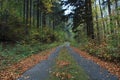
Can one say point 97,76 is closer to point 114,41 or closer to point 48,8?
point 114,41

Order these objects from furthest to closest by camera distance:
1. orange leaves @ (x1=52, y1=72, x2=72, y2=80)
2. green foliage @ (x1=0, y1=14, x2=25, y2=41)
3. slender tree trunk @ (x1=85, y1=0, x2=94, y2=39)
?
1. slender tree trunk @ (x1=85, y1=0, x2=94, y2=39)
2. green foliage @ (x1=0, y1=14, x2=25, y2=41)
3. orange leaves @ (x1=52, y1=72, x2=72, y2=80)

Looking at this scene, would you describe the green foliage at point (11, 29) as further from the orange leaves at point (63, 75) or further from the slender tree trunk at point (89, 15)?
the orange leaves at point (63, 75)

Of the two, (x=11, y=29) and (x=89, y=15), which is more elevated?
(x=89, y=15)

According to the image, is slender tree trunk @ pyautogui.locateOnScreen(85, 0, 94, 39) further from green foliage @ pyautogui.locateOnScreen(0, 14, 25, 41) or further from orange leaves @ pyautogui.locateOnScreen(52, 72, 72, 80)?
orange leaves @ pyautogui.locateOnScreen(52, 72, 72, 80)

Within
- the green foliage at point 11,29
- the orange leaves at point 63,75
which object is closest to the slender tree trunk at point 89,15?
the green foliage at point 11,29

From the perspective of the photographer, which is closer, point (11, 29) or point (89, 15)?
point (11, 29)

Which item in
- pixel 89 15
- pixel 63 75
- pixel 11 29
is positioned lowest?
pixel 63 75

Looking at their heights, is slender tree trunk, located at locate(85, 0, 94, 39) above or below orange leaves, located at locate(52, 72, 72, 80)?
above

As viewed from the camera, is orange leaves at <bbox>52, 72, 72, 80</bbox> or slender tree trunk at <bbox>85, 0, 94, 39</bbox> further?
slender tree trunk at <bbox>85, 0, 94, 39</bbox>

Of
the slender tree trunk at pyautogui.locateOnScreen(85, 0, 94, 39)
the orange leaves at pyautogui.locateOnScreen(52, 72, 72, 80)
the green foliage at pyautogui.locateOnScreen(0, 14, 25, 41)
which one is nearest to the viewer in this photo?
the orange leaves at pyautogui.locateOnScreen(52, 72, 72, 80)

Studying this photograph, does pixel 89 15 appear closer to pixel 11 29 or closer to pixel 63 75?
pixel 11 29

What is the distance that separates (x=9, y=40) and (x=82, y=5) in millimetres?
11624

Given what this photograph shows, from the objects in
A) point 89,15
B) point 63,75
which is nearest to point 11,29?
point 89,15

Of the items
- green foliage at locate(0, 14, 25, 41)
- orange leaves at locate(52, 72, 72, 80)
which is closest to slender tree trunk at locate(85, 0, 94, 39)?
green foliage at locate(0, 14, 25, 41)
